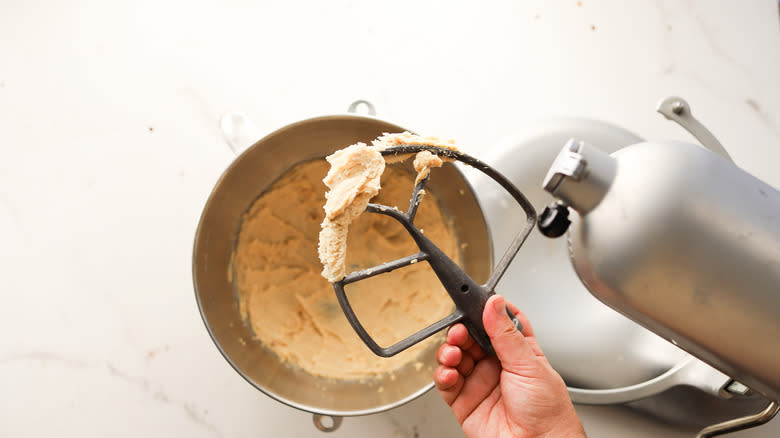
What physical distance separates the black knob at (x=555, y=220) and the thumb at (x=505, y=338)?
14cm

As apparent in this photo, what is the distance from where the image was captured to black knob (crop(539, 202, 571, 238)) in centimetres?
53

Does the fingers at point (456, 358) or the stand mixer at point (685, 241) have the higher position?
the stand mixer at point (685, 241)

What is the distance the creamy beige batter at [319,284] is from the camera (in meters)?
0.93

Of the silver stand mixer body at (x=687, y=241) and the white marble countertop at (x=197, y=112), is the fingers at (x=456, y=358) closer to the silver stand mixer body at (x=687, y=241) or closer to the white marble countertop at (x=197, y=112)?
the white marble countertop at (x=197, y=112)

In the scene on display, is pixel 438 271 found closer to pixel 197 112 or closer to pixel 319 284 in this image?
pixel 319 284

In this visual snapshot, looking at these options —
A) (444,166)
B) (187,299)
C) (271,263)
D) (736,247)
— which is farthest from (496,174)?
(187,299)

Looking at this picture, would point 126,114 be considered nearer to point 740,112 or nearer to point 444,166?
point 444,166

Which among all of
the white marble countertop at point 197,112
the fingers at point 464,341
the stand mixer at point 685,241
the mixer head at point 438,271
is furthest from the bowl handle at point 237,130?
the stand mixer at point 685,241

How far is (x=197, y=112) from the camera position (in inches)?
39.1

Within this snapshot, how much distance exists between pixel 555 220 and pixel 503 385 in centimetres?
33

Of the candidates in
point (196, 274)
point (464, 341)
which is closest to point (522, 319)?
point (464, 341)

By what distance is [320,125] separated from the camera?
827mm

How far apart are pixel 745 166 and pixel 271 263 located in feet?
3.40

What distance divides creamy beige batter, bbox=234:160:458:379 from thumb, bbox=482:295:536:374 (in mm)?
239
